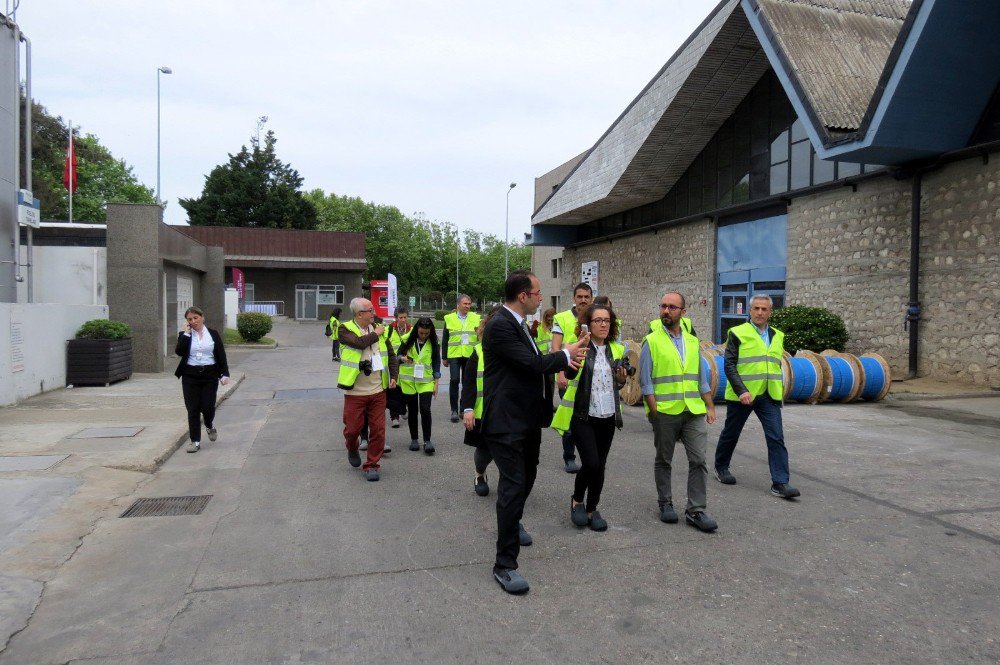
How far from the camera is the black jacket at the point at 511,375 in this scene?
435 cm

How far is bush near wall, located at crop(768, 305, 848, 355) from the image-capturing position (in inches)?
618

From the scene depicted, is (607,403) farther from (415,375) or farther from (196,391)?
(196,391)

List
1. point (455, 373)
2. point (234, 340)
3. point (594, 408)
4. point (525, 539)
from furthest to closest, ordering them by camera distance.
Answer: point (234, 340) → point (455, 373) → point (594, 408) → point (525, 539)

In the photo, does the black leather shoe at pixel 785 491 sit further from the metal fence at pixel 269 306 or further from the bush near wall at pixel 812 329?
the metal fence at pixel 269 306

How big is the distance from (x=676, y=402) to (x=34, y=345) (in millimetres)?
11396

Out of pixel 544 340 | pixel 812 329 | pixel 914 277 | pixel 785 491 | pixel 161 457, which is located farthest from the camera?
pixel 812 329

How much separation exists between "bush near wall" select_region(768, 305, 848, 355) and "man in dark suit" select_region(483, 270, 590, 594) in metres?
12.6

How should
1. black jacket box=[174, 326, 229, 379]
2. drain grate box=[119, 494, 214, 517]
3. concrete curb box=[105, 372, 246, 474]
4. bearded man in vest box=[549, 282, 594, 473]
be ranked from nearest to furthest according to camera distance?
drain grate box=[119, 494, 214, 517] → bearded man in vest box=[549, 282, 594, 473] → concrete curb box=[105, 372, 246, 474] → black jacket box=[174, 326, 229, 379]

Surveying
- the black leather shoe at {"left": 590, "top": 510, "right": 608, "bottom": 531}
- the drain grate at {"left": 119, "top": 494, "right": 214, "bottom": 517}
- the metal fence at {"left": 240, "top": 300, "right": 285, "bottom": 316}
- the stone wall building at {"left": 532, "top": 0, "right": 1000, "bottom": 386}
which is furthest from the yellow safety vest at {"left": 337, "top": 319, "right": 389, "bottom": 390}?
the metal fence at {"left": 240, "top": 300, "right": 285, "bottom": 316}

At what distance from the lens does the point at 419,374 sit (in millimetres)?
8414

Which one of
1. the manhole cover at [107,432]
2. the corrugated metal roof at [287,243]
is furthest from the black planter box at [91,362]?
the corrugated metal roof at [287,243]

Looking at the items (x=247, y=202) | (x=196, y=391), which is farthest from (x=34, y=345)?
(x=247, y=202)

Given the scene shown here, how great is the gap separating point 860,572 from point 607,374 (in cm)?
203

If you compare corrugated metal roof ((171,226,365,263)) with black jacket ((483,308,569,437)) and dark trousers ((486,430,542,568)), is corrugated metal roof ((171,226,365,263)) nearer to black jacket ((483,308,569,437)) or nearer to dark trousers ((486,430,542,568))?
black jacket ((483,308,569,437))
